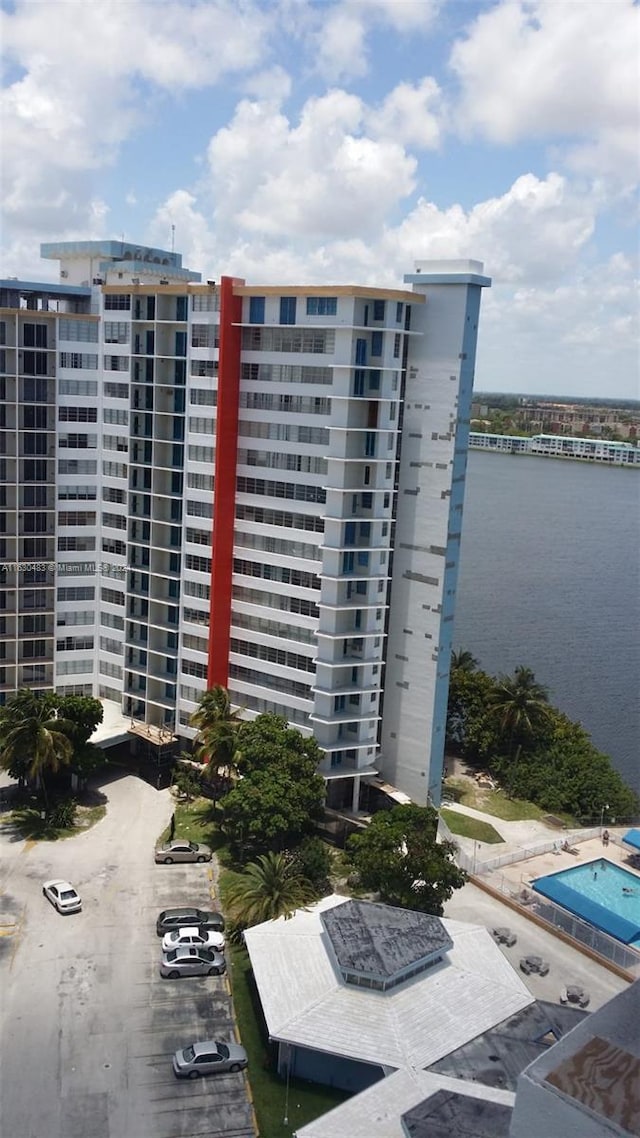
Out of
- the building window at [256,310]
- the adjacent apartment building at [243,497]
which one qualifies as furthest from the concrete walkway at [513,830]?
the building window at [256,310]

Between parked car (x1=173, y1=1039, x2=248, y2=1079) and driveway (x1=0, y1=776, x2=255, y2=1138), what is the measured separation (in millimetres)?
351

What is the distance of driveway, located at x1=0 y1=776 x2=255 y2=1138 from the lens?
32438 millimetres

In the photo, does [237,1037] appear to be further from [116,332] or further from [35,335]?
[35,335]

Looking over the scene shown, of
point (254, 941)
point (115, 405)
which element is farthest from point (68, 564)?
point (254, 941)

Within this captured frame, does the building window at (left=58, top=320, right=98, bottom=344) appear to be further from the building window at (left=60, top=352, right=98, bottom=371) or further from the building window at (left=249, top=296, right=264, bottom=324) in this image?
the building window at (left=249, top=296, right=264, bottom=324)

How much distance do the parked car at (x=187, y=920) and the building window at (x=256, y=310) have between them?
3160 centimetres

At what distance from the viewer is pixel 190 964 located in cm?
4016

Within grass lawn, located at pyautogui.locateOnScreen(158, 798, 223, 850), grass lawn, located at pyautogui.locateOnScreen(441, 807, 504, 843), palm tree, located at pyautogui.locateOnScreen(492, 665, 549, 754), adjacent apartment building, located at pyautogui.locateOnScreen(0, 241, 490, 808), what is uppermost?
adjacent apartment building, located at pyautogui.locateOnScreen(0, 241, 490, 808)

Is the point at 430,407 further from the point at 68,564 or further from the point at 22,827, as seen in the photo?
the point at 22,827

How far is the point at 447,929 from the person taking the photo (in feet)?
133

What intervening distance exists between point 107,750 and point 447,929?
2810 centimetres

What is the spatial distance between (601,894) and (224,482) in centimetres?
3068

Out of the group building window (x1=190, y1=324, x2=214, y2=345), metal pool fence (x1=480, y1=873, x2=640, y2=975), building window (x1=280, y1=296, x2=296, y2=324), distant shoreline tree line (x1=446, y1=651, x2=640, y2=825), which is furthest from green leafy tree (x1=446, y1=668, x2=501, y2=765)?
building window (x1=190, y1=324, x2=214, y2=345)

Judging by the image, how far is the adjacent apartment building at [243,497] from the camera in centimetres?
5234
